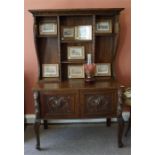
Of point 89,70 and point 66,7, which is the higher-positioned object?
point 66,7

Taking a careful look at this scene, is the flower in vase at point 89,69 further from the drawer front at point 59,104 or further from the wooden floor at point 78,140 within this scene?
the wooden floor at point 78,140

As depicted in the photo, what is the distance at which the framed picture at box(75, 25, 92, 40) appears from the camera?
308 centimetres

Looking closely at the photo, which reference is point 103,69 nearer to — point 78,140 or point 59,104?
point 59,104

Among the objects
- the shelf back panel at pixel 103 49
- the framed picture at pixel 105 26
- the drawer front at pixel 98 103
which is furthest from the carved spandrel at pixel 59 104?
the framed picture at pixel 105 26

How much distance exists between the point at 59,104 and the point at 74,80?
55 cm

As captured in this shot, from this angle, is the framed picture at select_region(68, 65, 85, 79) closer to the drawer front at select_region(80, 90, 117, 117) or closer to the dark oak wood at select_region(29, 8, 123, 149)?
the dark oak wood at select_region(29, 8, 123, 149)

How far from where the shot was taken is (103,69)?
3213 mm

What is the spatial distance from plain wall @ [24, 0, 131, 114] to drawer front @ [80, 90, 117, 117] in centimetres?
77

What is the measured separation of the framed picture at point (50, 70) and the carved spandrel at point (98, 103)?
30.1 inches

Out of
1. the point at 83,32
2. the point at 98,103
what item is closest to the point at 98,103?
the point at 98,103

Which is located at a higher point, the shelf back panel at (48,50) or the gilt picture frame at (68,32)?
the gilt picture frame at (68,32)

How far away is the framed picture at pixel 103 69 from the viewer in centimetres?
→ 321

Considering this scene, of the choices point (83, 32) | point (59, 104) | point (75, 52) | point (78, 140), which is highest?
point (83, 32)
